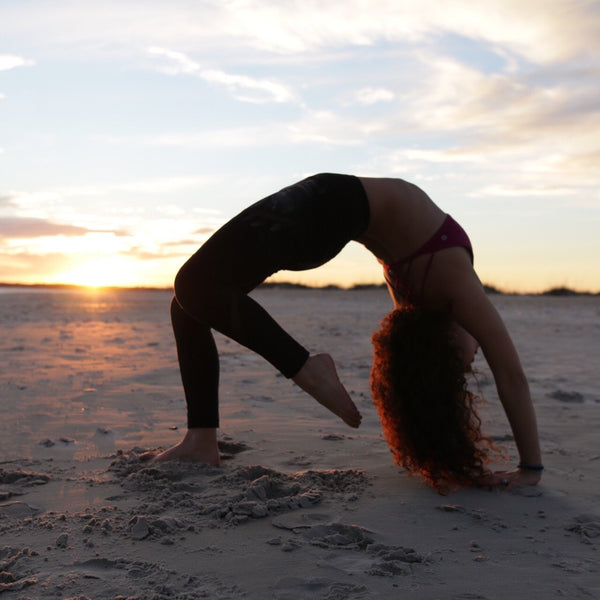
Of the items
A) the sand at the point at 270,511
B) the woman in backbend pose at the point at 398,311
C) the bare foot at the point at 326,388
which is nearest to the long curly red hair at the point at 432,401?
the woman in backbend pose at the point at 398,311

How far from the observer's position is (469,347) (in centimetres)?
263

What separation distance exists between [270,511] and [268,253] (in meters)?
0.85

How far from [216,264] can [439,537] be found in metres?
1.12

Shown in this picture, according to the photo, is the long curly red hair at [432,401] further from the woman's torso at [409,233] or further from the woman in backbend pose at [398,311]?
the woman's torso at [409,233]

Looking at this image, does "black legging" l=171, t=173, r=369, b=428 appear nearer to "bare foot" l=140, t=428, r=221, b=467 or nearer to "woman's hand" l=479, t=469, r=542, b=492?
"bare foot" l=140, t=428, r=221, b=467

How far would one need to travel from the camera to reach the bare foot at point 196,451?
2.84 meters

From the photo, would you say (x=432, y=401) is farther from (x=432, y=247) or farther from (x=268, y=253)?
(x=268, y=253)

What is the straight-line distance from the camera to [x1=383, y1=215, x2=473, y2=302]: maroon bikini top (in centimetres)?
244

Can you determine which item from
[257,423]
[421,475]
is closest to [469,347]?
[421,475]

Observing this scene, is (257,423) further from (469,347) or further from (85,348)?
(85,348)

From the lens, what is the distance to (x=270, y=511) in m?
2.24

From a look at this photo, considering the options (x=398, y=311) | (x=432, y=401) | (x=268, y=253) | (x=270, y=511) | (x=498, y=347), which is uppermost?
(x=268, y=253)

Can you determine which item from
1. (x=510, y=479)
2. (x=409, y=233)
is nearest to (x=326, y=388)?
(x=409, y=233)

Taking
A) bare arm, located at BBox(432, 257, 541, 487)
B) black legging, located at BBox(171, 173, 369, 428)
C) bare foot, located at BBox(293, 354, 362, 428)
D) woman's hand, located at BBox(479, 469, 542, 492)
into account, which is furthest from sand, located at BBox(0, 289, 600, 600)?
black legging, located at BBox(171, 173, 369, 428)
